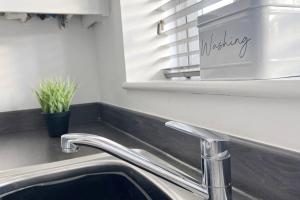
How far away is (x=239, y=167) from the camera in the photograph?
0.50m

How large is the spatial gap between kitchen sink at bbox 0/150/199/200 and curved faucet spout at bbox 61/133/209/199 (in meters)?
0.22

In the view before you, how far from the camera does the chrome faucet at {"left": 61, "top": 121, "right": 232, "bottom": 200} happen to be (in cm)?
42

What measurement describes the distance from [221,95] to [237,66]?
7cm

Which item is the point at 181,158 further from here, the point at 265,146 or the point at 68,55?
the point at 68,55

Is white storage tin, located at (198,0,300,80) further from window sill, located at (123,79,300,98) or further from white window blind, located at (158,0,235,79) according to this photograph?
white window blind, located at (158,0,235,79)

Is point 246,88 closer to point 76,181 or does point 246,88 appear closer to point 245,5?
point 245,5

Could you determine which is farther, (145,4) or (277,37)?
(145,4)

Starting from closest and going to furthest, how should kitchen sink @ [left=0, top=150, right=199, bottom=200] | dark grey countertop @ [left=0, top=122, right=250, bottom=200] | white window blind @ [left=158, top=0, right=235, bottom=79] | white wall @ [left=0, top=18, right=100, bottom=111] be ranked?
kitchen sink @ [left=0, top=150, right=199, bottom=200] → dark grey countertop @ [left=0, top=122, right=250, bottom=200] → white window blind @ [left=158, top=0, right=235, bottom=79] → white wall @ [left=0, top=18, right=100, bottom=111]

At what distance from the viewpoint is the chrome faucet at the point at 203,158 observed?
0.42 m

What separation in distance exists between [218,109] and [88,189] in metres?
0.40

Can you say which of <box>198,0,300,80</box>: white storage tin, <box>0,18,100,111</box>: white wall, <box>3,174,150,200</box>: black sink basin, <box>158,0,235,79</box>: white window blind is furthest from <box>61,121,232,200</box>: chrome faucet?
<box>0,18,100,111</box>: white wall

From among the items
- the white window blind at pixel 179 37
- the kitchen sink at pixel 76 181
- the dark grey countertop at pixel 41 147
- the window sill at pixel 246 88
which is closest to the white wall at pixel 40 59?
the dark grey countertop at pixel 41 147

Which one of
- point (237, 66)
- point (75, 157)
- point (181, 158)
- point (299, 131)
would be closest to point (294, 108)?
point (299, 131)

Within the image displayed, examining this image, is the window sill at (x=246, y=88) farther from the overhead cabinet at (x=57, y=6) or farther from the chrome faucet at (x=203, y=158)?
the overhead cabinet at (x=57, y=6)
